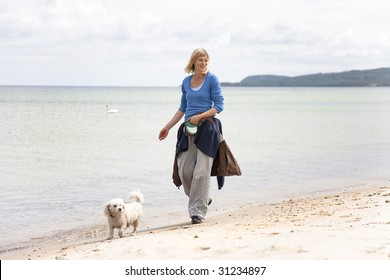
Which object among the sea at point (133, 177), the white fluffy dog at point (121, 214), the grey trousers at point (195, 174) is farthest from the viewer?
the sea at point (133, 177)

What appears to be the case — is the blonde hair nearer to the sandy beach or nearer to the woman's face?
the woman's face

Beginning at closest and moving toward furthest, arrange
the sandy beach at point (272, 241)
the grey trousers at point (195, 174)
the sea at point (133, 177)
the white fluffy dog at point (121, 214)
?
the sandy beach at point (272, 241) < the white fluffy dog at point (121, 214) < the grey trousers at point (195, 174) < the sea at point (133, 177)

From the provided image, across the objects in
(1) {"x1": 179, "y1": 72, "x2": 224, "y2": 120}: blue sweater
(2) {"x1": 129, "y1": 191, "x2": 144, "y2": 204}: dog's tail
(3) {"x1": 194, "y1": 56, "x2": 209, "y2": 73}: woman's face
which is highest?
(3) {"x1": 194, "y1": 56, "x2": 209, "y2": 73}: woman's face

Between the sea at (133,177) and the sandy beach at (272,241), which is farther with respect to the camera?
the sea at (133,177)

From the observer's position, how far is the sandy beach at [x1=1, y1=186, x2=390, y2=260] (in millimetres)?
5348

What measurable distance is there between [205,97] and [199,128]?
39 cm

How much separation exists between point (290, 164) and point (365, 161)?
2.42 metres

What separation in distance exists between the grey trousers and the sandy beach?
29 centimetres

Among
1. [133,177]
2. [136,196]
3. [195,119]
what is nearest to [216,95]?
[195,119]

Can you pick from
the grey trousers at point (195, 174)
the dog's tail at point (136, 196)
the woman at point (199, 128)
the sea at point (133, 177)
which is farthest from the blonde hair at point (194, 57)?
the sea at point (133, 177)

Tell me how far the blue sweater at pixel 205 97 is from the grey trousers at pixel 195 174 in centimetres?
38

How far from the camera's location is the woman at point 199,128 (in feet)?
24.8

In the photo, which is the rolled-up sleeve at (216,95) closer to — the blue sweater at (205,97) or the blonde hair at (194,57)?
the blue sweater at (205,97)

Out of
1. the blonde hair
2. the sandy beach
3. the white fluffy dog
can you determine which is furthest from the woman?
the white fluffy dog
